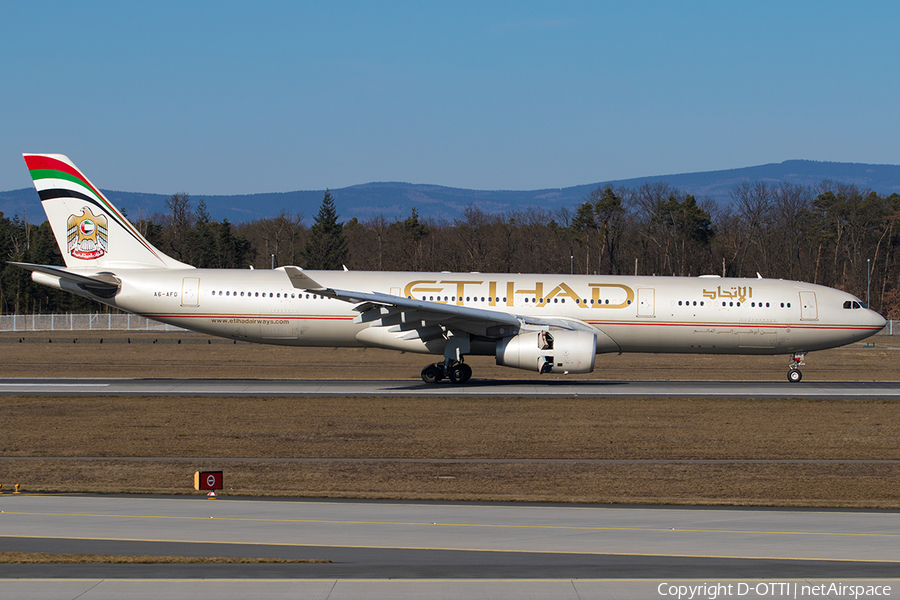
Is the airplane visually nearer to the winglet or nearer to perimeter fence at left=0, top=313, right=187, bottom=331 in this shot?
the winglet

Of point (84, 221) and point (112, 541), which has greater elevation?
point (84, 221)

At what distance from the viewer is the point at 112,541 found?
9.77 m

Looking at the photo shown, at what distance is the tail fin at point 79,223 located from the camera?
30.7 meters

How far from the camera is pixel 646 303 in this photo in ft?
97.2

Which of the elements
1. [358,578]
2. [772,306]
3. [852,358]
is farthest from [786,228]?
[358,578]

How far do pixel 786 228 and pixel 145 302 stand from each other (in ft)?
280

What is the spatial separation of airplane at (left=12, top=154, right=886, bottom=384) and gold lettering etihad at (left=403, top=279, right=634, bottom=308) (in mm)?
38

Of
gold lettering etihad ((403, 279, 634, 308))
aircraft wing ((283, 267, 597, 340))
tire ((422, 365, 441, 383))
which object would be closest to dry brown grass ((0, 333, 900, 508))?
aircraft wing ((283, 267, 597, 340))

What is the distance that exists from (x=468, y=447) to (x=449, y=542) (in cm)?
765

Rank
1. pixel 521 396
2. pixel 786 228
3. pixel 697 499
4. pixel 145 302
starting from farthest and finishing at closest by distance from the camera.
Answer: pixel 786 228 → pixel 145 302 → pixel 521 396 → pixel 697 499

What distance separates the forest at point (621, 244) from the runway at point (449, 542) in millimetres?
78053

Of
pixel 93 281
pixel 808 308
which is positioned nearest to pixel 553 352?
pixel 808 308

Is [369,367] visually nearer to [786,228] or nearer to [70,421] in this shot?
[70,421]

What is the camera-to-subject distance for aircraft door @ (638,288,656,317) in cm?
2954
